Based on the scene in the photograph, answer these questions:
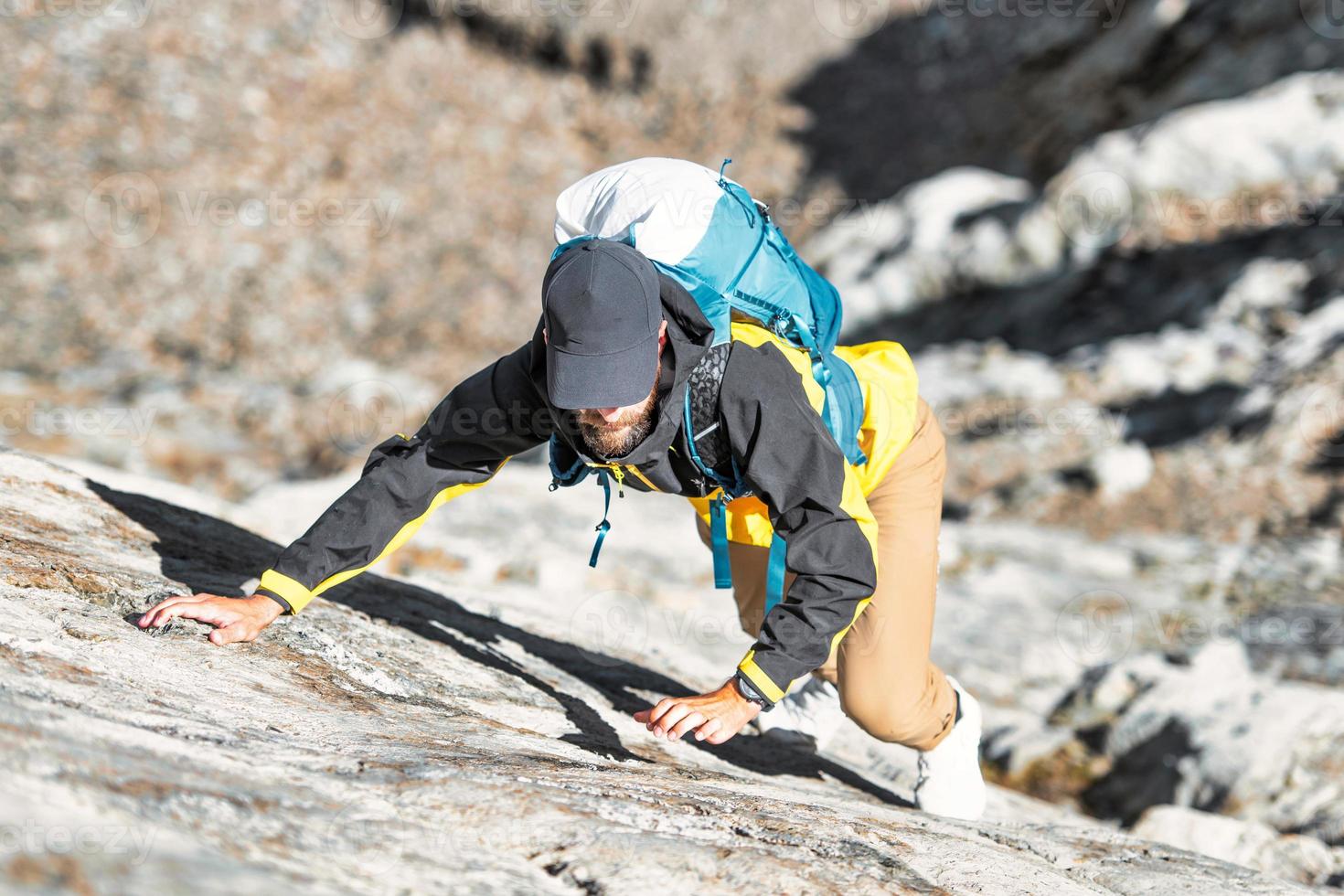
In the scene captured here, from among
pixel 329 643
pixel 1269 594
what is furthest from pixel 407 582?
pixel 1269 594

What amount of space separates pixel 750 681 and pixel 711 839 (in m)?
0.53

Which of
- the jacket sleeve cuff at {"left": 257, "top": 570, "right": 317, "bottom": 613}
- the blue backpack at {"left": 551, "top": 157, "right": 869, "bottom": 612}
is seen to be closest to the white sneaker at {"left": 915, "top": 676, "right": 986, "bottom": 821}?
the blue backpack at {"left": 551, "top": 157, "right": 869, "bottom": 612}

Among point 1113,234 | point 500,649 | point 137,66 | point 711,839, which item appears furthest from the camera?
point 137,66

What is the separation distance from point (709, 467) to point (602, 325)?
675 mm

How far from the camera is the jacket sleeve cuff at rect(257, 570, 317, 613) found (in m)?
3.58

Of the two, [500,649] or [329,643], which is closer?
[329,643]

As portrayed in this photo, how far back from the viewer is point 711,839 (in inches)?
113

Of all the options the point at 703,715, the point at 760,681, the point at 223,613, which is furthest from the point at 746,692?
the point at 223,613

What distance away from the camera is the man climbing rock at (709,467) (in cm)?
308

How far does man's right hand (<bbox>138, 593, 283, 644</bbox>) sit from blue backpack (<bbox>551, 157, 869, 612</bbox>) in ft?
3.41

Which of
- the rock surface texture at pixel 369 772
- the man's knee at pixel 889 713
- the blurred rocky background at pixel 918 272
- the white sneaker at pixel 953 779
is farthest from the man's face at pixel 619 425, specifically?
the white sneaker at pixel 953 779

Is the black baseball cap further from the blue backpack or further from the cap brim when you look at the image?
the blue backpack

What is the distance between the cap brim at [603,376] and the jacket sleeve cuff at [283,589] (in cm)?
118

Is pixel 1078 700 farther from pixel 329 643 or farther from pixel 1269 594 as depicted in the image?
pixel 329 643
